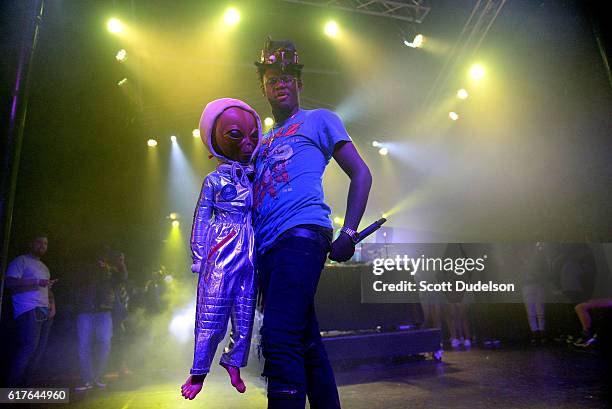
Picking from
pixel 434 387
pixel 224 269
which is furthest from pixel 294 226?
Result: pixel 434 387

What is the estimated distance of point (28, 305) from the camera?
460cm

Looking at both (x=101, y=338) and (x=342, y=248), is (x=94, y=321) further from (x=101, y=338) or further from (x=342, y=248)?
(x=342, y=248)

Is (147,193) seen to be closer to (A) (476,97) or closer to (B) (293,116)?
(A) (476,97)

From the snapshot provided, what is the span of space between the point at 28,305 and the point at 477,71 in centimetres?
928

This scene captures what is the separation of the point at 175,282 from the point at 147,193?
3061 mm

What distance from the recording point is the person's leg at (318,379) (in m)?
1.57

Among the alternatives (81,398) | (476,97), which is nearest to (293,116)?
(81,398)

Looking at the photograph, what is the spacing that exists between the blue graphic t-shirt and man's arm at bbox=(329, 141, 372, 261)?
0.06 m

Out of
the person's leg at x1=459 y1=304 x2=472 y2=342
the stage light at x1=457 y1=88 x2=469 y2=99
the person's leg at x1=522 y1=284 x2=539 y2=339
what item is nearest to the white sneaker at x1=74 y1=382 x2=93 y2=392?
the person's leg at x1=459 y1=304 x2=472 y2=342

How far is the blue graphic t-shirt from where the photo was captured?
1.59 m

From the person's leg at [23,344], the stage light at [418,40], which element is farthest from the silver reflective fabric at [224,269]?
the stage light at [418,40]

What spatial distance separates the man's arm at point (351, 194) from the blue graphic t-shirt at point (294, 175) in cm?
6

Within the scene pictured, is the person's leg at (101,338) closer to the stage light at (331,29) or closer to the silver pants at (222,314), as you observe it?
the silver pants at (222,314)

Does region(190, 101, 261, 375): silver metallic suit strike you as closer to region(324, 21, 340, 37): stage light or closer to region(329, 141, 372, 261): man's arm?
region(329, 141, 372, 261): man's arm
